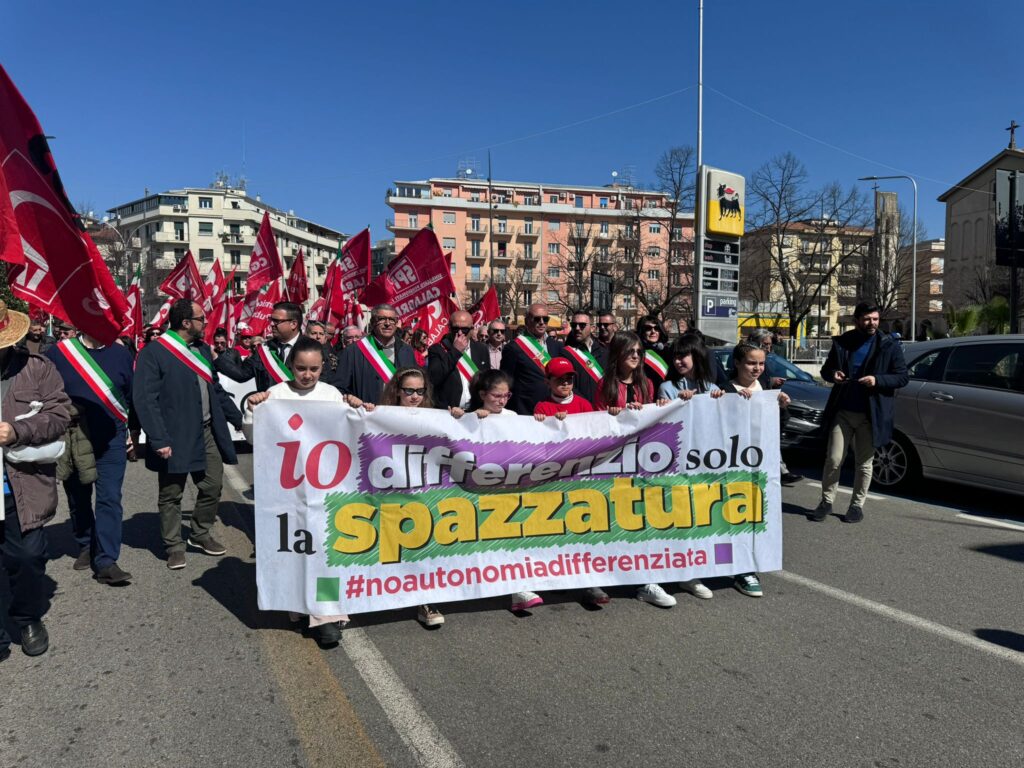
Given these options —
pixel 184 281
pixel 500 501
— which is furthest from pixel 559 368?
pixel 184 281

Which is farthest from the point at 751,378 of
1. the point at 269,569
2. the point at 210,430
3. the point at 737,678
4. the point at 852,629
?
the point at 210,430

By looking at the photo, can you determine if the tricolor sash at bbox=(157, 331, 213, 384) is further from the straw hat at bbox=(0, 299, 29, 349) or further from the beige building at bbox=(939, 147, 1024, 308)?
the beige building at bbox=(939, 147, 1024, 308)

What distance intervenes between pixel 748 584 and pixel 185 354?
13.9ft

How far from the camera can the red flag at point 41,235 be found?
3896mm

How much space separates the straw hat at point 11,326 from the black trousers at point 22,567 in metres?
0.79

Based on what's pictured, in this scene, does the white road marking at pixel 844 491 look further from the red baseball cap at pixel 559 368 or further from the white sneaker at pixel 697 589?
the red baseball cap at pixel 559 368

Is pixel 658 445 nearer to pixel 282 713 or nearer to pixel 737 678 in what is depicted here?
pixel 737 678

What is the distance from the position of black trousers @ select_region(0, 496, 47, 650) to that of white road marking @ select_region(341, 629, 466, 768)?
1.60 metres

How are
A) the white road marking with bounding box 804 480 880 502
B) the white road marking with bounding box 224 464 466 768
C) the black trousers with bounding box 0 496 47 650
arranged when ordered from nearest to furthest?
the white road marking with bounding box 224 464 466 768
the black trousers with bounding box 0 496 47 650
the white road marking with bounding box 804 480 880 502

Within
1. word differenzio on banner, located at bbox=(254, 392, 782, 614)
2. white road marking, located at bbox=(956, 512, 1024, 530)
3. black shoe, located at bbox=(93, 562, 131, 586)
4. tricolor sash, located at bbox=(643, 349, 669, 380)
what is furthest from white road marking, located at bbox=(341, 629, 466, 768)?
white road marking, located at bbox=(956, 512, 1024, 530)

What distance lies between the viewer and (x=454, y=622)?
4102 millimetres

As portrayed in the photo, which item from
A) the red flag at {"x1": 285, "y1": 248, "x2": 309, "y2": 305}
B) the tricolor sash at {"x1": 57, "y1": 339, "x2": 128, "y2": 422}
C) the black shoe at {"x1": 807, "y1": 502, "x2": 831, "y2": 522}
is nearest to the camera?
the tricolor sash at {"x1": 57, "y1": 339, "x2": 128, "y2": 422}

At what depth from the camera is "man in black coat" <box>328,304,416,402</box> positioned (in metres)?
5.78

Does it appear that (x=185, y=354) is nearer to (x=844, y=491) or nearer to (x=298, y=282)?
(x=844, y=491)
